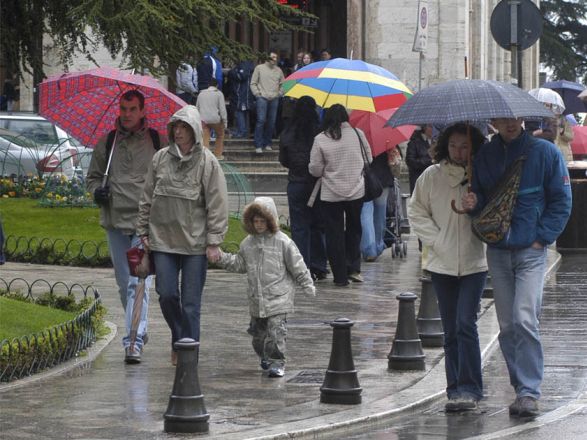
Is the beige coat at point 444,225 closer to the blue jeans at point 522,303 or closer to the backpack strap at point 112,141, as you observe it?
the blue jeans at point 522,303

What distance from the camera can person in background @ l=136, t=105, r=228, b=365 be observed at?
35.8 ft

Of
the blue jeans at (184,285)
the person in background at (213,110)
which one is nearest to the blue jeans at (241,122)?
the person in background at (213,110)

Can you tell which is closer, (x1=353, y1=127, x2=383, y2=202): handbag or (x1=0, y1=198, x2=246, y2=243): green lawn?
(x1=353, y1=127, x2=383, y2=202): handbag

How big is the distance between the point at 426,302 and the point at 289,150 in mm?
4572

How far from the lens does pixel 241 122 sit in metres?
32.8

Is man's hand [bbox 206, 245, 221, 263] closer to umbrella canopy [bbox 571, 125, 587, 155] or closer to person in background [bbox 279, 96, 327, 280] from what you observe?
person in background [bbox 279, 96, 327, 280]

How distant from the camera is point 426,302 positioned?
1263 centimetres

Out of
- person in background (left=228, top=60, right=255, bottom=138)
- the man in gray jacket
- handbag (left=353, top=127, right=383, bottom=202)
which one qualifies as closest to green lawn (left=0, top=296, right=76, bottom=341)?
the man in gray jacket

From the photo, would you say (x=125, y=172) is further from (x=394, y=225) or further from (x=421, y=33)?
(x=421, y=33)

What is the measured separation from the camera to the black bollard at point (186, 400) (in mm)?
8992

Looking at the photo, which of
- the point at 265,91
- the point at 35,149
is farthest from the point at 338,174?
the point at 265,91

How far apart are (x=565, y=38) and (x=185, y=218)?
235 ft

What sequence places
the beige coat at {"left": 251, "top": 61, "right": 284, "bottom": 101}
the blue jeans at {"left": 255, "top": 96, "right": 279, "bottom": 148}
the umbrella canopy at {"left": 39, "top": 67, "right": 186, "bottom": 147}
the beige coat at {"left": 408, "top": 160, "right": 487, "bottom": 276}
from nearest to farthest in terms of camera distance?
the beige coat at {"left": 408, "top": 160, "right": 487, "bottom": 276} < the umbrella canopy at {"left": 39, "top": 67, "right": 186, "bottom": 147} < the beige coat at {"left": 251, "top": 61, "right": 284, "bottom": 101} < the blue jeans at {"left": 255, "top": 96, "right": 279, "bottom": 148}

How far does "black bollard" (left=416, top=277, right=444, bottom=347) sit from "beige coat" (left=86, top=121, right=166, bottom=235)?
2300 mm
